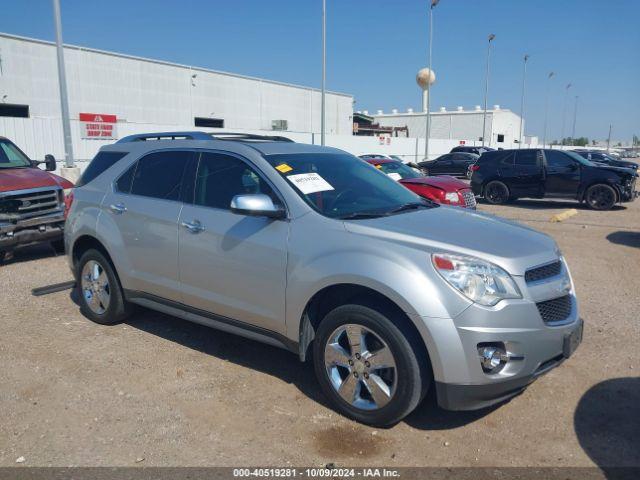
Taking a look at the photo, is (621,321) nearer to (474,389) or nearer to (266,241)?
(474,389)

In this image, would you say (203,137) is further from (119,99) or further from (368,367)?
(119,99)

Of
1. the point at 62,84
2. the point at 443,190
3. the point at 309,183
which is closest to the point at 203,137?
the point at 309,183

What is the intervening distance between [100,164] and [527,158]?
1343cm

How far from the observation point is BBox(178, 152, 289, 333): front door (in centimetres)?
376

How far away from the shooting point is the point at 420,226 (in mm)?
3557

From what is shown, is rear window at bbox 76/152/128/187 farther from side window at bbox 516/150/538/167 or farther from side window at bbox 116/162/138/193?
Result: side window at bbox 516/150/538/167

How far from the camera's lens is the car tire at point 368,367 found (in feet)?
10.4

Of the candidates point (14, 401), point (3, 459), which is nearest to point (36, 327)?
point (14, 401)

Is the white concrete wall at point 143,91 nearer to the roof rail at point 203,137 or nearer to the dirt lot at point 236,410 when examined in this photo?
the roof rail at point 203,137

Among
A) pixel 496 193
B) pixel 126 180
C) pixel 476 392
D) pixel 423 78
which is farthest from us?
pixel 423 78

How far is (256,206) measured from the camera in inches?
143

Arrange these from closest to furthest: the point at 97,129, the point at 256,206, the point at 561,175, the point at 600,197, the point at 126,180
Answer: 1. the point at 256,206
2. the point at 126,180
3. the point at 600,197
4. the point at 561,175
5. the point at 97,129

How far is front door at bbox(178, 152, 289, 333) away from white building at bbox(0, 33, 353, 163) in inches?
788

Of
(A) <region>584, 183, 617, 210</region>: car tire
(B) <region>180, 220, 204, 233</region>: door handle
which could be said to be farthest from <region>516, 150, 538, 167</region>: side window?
(B) <region>180, 220, 204, 233</region>: door handle
